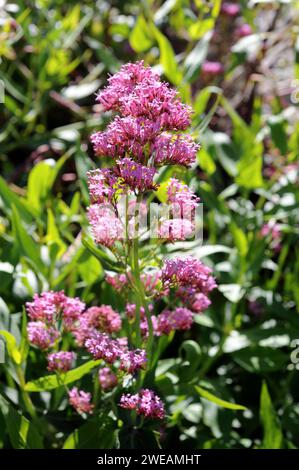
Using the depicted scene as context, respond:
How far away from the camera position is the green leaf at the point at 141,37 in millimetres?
1716

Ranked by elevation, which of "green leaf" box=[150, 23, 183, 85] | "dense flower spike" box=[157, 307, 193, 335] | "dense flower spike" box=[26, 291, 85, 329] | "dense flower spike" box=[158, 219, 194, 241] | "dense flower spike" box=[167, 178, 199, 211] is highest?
"green leaf" box=[150, 23, 183, 85]

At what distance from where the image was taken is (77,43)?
2121 millimetres

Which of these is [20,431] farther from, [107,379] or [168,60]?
[168,60]

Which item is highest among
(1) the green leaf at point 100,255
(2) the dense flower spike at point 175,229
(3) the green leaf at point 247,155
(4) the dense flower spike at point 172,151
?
(3) the green leaf at point 247,155

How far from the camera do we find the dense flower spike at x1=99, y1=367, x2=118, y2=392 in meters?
1.02

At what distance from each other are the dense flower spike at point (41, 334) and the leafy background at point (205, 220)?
0.04 metres

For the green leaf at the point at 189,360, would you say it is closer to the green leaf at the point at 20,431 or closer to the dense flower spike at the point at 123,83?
the green leaf at the point at 20,431

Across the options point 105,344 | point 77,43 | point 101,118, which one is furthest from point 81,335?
point 77,43

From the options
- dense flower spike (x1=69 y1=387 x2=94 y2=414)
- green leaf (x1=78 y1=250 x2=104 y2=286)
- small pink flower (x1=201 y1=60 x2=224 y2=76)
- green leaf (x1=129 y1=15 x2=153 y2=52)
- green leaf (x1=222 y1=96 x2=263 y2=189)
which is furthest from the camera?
small pink flower (x1=201 y1=60 x2=224 y2=76)

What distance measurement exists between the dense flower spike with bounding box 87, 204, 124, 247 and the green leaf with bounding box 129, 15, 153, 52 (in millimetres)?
917

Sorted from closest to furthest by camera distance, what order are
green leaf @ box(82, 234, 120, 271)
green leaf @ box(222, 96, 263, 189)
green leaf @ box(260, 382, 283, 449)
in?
green leaf @ box(82, 234, 120, 271)
green leaf @ box(260, 382, 283, 449)
green leaf @ box(222, 96, 263, 189)

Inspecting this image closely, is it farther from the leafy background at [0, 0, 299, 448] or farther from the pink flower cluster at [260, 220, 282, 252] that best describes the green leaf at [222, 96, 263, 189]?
the pink flower cluster at [260, 220, 282, 252]

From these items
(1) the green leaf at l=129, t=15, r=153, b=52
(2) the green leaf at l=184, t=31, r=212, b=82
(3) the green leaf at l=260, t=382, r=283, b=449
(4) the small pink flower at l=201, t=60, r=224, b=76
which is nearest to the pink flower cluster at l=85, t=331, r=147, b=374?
(3) the green leaf at l=260, t=382, r=283, b=449

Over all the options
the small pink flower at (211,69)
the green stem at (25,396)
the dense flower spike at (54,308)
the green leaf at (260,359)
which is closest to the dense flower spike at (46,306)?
the dense flower spike at (54,308)
